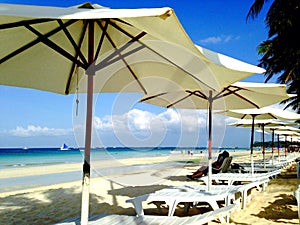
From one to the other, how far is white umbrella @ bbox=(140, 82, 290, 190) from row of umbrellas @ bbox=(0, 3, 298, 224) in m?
0.02

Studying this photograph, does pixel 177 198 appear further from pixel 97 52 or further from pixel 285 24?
pixel 285 24

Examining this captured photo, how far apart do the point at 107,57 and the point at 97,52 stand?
0.33 m

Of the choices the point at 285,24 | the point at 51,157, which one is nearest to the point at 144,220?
the point at 285,24

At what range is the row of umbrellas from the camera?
194 cm

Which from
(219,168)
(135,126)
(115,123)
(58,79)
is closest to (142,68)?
(115,123)

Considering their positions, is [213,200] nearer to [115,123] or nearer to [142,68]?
[115,123]

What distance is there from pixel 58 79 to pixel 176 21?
8.37 ft

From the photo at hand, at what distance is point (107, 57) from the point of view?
2748 mm

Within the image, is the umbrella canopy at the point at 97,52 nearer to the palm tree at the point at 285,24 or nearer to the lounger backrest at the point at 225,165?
the lounger backrest at the point at 225,165

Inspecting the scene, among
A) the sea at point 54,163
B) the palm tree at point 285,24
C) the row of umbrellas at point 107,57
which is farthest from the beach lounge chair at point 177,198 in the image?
the palm tree at point 285,24

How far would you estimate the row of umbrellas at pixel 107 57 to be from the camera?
6.35 ft

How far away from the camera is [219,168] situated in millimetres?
8641

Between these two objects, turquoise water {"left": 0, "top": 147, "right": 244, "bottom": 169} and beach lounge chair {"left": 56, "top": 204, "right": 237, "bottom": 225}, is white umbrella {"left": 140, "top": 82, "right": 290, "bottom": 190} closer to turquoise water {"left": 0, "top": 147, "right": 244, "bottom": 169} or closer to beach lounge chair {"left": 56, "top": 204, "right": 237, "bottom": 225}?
beach lounge chair {"left": 56, "top": 204, "right": 237, "bottom": 225}

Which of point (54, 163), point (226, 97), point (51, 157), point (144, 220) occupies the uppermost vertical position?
point (226, 97)
